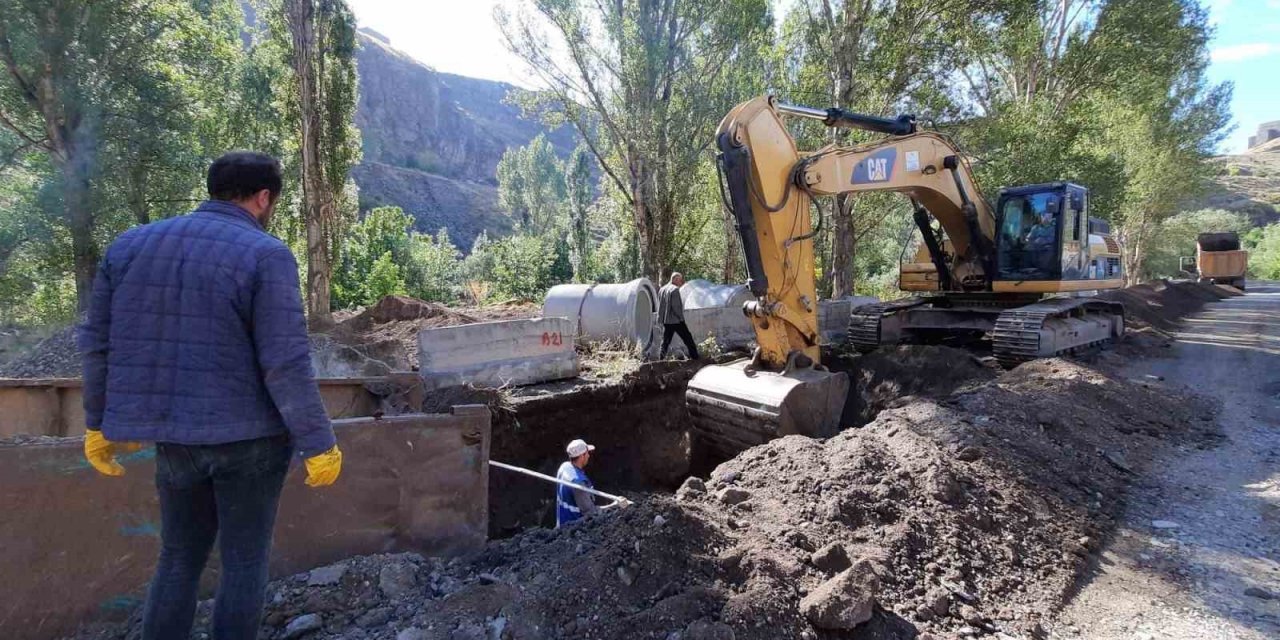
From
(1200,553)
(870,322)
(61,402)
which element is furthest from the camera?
(870,322)

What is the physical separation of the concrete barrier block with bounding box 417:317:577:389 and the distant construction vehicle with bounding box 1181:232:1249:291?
3626 cm

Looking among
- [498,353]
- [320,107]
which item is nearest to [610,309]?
[498,353]

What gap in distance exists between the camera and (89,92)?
35.0 feet

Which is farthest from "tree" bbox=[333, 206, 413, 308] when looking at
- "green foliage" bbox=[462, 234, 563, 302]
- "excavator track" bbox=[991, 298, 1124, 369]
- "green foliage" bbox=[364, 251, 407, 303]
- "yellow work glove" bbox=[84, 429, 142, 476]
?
"yellow work glove" bbox=[84, 429, 142, 476]

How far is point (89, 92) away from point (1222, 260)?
138 ft

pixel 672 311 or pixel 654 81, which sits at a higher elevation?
pixel 654 81

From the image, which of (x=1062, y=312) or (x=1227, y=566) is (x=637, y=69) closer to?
(x=1062, y=312)

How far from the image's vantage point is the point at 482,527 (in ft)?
11.5

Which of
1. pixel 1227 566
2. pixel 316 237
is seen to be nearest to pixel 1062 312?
pixel 1227 566

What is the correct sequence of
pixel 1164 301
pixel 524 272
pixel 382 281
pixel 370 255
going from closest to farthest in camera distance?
pixel 1164 301, pixel 382 281, pixel 370 255, pixel 524 272

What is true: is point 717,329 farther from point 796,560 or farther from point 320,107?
point 320,107

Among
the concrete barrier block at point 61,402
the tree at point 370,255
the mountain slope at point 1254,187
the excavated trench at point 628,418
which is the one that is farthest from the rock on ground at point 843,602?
the mountain slope at point 1254,187

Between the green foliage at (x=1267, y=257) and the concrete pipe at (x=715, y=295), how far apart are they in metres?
57.9

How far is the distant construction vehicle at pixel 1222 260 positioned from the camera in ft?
102
